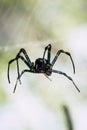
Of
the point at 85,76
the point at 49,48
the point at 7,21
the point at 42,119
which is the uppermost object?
the point at 7,21

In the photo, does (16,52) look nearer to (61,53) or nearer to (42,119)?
(61,53)

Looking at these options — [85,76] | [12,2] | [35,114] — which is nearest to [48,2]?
[12,2]

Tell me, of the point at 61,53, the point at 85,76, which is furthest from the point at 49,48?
the point at 85,76

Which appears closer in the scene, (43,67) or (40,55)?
(43,67)

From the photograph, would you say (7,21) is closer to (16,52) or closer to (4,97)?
(16,52)

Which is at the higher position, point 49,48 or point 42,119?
point 49,48

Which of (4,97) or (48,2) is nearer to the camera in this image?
(4,97)
